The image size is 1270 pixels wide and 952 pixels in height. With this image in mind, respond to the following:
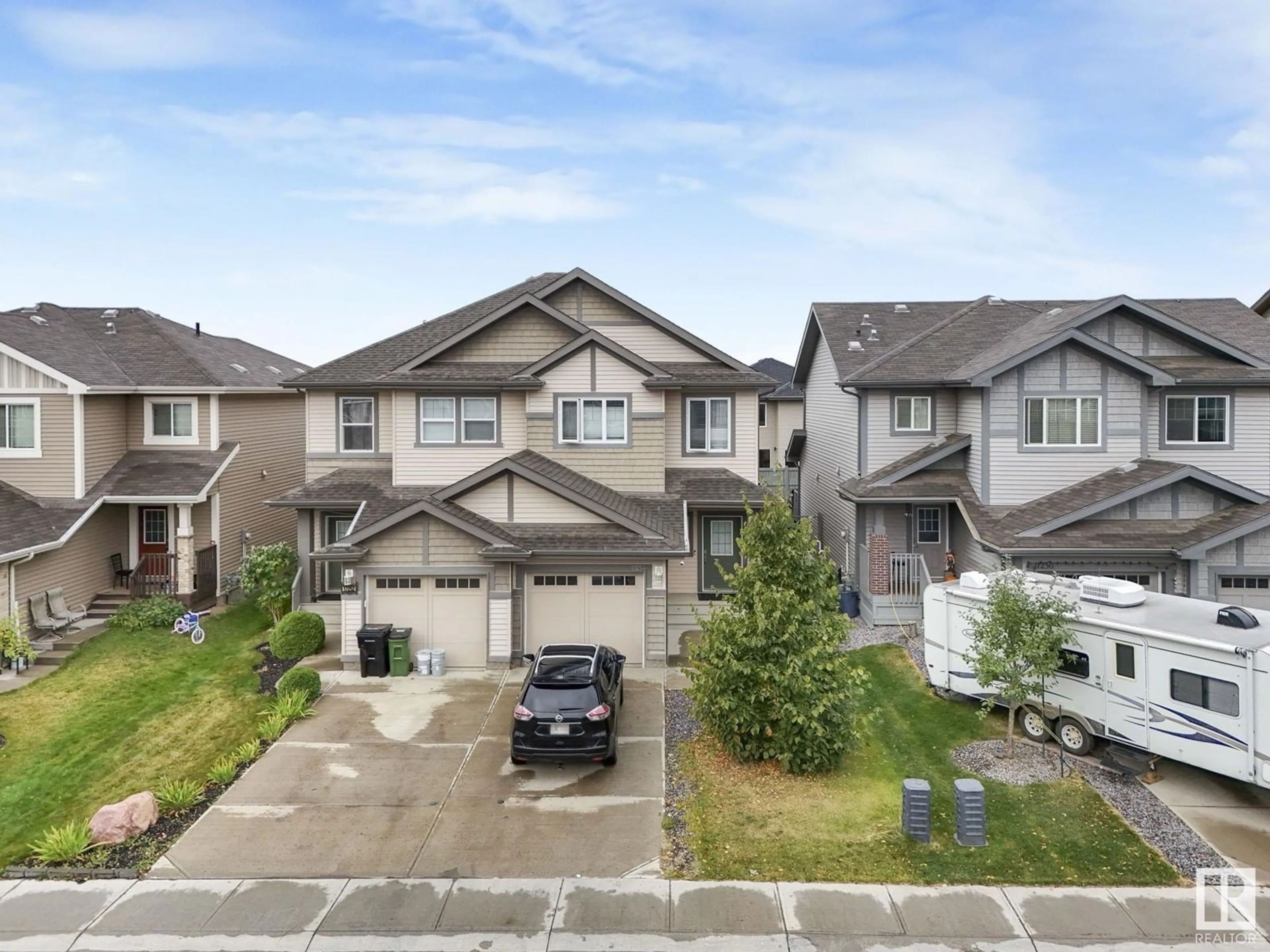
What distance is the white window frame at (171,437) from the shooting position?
79.3 ft

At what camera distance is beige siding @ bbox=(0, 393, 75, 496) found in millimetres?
21828

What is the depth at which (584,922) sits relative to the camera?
909cm

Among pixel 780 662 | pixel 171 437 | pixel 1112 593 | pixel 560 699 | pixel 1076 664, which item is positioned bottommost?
pixel 560 699

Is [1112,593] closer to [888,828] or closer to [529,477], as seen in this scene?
[888,828]

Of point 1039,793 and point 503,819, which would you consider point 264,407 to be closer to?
point 503,819

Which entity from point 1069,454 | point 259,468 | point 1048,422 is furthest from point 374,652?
point 1069,454

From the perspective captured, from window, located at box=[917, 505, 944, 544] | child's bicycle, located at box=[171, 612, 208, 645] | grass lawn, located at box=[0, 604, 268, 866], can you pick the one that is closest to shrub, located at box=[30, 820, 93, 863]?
grass lawn, located at box=[0, 604, 268, 866]

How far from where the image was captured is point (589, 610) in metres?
18.7

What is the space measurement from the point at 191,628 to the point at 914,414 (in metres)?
19.6

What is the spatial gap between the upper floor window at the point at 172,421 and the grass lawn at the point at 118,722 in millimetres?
6065

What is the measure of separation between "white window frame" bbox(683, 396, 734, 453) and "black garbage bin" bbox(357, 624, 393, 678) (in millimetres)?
9406

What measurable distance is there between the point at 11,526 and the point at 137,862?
13.6 metres

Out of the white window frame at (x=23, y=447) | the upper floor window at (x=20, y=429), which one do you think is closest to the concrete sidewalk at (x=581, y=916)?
the white window frame at (x=23, y=447)

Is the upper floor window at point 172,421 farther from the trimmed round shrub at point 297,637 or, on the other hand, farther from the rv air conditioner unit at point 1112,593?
the rv air conditioner unit at point 1112,593
